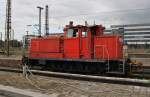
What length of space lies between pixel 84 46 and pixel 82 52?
1.48 ft

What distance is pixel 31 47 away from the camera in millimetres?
23016

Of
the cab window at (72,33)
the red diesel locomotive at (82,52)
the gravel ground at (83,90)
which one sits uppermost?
the cab window at (72,33)

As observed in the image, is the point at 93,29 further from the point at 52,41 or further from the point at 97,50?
the point at 52,41

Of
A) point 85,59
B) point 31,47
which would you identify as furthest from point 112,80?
point 31,47

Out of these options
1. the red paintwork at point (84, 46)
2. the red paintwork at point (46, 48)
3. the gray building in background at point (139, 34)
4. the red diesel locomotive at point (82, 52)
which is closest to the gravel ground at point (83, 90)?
the red diesel locomotive at point (82, 52)

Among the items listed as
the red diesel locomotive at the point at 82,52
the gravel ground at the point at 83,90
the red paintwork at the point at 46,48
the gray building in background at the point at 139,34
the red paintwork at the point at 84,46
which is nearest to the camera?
the gravel ground at the point at 83,90

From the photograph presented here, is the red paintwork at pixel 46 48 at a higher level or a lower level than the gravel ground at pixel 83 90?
higher

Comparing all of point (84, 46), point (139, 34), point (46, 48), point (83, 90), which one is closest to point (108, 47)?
point (84, 46)

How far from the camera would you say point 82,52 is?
19.8 meters

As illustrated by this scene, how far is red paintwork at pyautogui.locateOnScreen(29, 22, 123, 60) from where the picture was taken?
18.6m

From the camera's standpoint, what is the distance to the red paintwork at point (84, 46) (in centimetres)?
1858

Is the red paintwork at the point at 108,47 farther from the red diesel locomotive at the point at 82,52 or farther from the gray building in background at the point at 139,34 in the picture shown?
the gray building in background at the point at 139,34

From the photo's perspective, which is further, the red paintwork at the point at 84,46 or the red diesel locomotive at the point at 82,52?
the red paintwork at the point at 84,46

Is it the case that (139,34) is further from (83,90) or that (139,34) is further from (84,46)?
(83,90)
